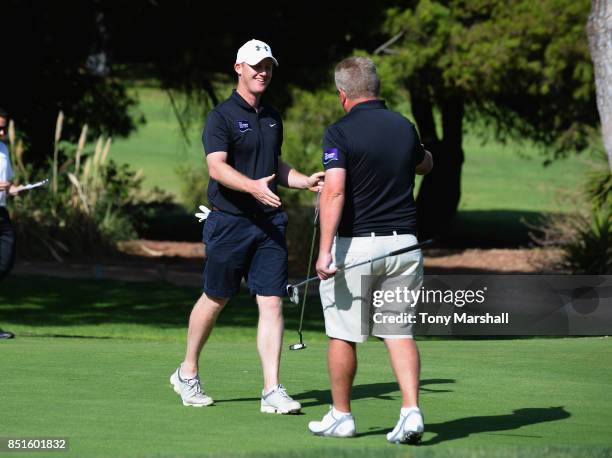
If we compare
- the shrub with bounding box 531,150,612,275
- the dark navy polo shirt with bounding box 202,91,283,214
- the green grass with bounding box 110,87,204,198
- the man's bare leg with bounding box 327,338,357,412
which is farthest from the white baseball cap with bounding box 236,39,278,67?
the green grass with bounding box 110,87,204,198

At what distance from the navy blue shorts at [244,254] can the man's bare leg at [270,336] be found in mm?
63

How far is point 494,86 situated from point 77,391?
44.3ft

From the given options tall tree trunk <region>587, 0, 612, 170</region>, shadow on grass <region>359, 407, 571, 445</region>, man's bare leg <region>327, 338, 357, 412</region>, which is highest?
tall tree trunk <region>587, 0, 612, 170</region>

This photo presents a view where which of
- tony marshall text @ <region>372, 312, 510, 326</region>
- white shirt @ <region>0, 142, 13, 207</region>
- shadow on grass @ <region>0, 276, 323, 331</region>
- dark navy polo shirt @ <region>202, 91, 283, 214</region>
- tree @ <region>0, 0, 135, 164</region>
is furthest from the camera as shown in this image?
tree @ <region>0, 0, 135, 164</region>

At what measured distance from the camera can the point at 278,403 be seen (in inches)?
281

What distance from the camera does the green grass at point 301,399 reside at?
20.4 feet

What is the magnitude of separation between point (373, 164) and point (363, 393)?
2.24m

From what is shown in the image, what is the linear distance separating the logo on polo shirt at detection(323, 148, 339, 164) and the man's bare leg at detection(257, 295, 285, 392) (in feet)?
4.54

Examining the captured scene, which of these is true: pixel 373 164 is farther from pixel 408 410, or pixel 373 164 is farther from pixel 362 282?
pixel 408 410

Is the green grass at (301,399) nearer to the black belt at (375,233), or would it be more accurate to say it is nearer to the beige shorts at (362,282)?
the beige shorts at (362,282)

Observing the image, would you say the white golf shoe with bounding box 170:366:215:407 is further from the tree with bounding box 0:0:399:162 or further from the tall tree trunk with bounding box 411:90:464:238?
the tall tree trunk with bounding box 411:90:464:238

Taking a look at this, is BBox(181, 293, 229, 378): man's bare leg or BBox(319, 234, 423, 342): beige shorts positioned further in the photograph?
BBox(181, 293, 229, 378): man's bare leg

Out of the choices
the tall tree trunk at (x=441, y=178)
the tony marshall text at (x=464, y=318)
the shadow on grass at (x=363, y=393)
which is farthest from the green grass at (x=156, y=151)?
the shadow on grass at (x=363, y=393)

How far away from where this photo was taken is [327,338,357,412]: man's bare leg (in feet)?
20.9
